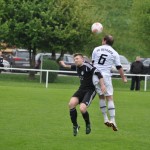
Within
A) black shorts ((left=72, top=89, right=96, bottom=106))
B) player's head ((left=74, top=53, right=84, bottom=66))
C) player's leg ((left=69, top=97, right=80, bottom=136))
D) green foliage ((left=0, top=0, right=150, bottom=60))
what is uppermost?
green foliage ((left=0, top=0, right=150, bottom=60))

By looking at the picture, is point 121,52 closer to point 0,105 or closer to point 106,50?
point 0,105

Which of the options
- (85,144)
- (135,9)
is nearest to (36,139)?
(85,144)

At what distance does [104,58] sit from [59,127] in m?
2.23

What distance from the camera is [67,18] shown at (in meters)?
42.7

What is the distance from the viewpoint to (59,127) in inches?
609

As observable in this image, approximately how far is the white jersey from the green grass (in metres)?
1.57

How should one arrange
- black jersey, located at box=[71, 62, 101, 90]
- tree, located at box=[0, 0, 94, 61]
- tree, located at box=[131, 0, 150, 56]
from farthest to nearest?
tree, located at box=[131, 0, 150, 56]
tree, located at box=[0, 0, 94, 61]
black jersey, located at box=[71, 62, 101, 90]

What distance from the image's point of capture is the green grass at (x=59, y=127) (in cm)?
1259

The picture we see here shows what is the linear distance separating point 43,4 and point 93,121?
2598 cm

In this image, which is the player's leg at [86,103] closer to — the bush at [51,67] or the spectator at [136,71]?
the spectator at [136,71]

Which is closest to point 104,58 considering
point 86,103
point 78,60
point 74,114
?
point 78,60

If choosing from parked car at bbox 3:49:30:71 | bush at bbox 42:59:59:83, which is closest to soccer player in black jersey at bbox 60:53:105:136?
bush at bbox 42:59:59:83

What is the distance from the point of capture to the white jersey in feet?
47.8

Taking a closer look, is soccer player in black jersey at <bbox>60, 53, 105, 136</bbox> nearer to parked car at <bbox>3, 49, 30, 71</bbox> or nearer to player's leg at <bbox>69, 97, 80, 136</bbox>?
player's leg at <bbox>69, 97, 80, 136</bbox>
